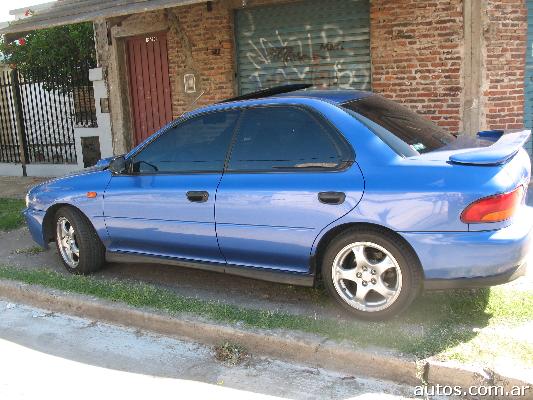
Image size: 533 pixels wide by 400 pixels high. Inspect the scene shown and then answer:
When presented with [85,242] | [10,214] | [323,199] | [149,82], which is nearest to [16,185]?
[10,214]

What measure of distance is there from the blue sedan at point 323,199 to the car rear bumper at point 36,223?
0.51 metres

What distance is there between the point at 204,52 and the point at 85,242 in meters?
4.96

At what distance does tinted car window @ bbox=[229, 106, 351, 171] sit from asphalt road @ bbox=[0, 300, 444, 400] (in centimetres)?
143

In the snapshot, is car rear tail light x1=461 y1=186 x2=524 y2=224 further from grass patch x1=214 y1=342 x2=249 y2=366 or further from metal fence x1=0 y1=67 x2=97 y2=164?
metal fence x1=0 y1=67 x2=97 y2=164

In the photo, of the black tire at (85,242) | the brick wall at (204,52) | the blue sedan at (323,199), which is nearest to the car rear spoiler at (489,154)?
the blue sedan at (323,199)

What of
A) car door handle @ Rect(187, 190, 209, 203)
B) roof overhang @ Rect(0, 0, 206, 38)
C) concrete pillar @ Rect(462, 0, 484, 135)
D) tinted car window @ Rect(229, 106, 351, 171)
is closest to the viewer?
tinted car window @ Rect(229, 106, 351, 171)

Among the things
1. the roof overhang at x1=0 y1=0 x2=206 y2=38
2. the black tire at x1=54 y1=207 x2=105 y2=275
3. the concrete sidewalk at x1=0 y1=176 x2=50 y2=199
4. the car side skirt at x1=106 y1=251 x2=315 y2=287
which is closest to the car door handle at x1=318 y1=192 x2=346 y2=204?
the car side skirt at x1=106 y1=251 x2=315 y2=287

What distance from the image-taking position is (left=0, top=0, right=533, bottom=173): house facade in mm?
7578

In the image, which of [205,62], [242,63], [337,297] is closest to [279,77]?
[242,63]

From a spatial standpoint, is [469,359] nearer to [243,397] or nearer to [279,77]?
[243,397]

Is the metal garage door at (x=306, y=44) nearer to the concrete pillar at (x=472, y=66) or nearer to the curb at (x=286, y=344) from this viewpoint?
the concrete pillar at (x=472, y=66)

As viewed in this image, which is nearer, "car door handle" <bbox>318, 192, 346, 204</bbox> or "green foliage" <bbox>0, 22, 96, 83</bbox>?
"car door handle" <bbox>318, 192, 346, 204</bbox>

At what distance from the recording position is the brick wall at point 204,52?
9.29 metres

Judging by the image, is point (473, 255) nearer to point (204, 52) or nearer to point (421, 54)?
point (421, 54)
